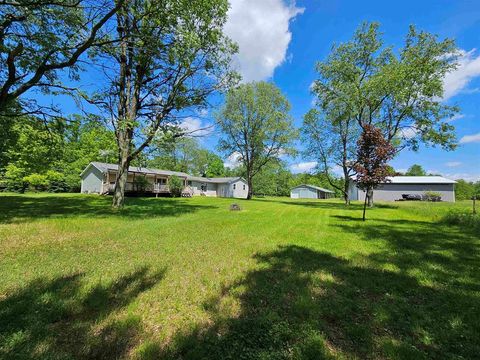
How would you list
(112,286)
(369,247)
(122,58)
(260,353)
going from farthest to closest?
→ (122,58), (369,247), (112,286), (260,353)

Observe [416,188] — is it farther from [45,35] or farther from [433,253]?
[45,35]

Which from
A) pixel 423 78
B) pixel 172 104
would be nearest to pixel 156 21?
pixel 172 104

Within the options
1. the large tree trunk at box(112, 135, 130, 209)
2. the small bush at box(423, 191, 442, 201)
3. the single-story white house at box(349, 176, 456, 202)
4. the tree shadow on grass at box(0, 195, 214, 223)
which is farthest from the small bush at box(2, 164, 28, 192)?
the small bush at box(423, 191, 442, 201)

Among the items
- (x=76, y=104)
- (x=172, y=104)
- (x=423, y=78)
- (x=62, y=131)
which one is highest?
(x=423, y=78)

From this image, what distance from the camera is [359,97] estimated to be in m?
20.5

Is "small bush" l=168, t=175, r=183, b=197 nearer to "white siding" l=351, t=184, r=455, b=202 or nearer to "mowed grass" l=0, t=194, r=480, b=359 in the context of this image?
"mowed grass" l=0, t=194, r=480, b=359

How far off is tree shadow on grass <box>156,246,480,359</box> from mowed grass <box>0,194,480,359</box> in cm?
2

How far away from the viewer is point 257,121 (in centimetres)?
3123

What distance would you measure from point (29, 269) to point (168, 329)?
3.21 metres

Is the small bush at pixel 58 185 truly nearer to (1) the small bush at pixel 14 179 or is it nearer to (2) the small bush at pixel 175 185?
(1) the small bush at pixel 14 179

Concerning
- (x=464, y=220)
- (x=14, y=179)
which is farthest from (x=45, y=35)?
(x=14, y=179)

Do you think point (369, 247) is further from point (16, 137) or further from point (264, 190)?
point (264, 190)

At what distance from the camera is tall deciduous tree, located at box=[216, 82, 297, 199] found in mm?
30828

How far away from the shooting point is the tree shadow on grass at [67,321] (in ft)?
7.55
